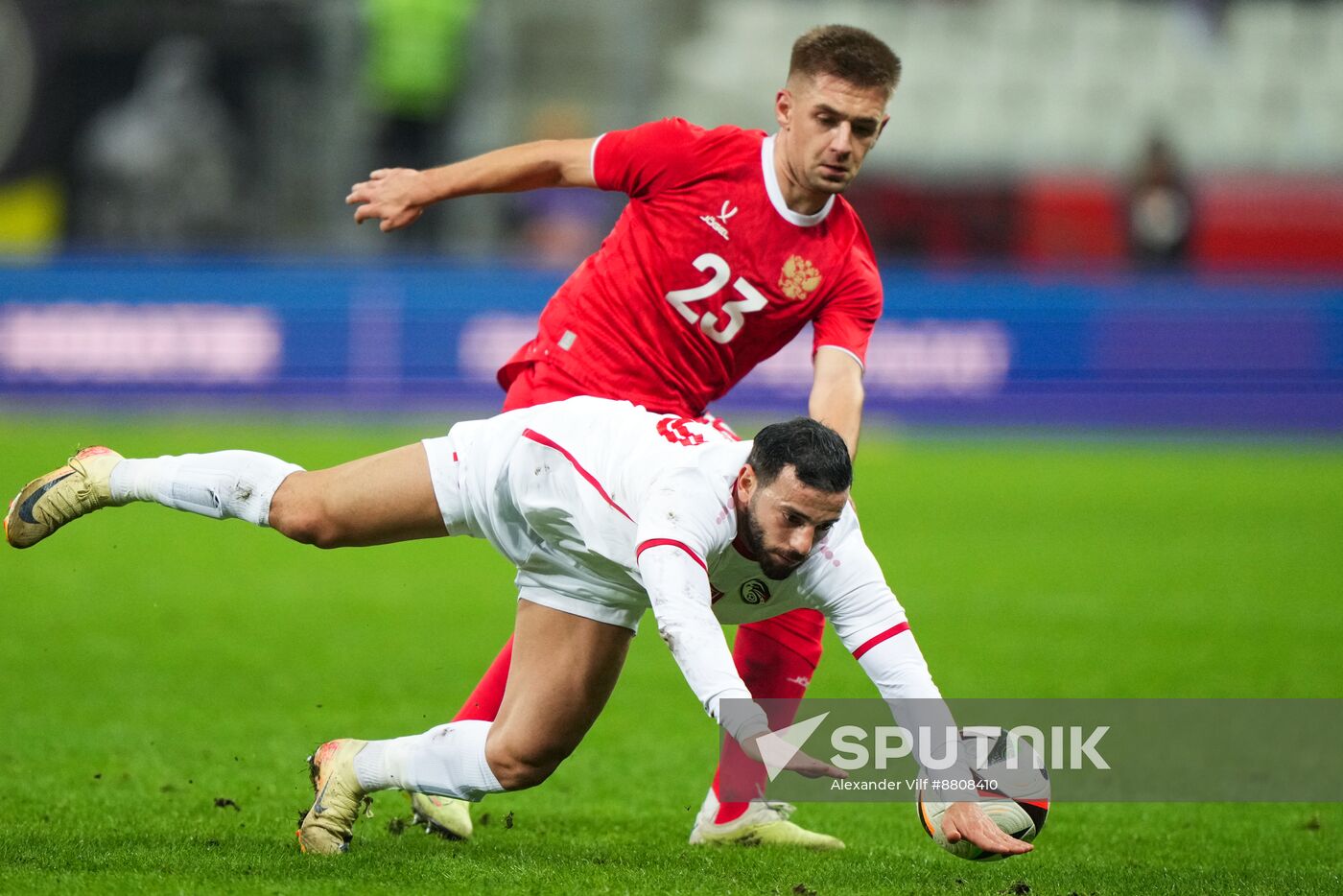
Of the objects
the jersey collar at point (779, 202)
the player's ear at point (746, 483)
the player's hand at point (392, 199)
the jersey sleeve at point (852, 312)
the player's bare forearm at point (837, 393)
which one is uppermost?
the jersey collar at point (779, 202)

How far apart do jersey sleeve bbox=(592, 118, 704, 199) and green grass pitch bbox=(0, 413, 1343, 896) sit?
212 cm

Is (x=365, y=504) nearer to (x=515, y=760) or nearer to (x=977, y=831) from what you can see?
(x=515, y=760)

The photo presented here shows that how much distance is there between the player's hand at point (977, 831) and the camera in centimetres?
433

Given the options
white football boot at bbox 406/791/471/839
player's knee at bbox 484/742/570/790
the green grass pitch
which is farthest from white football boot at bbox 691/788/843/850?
player's knee at bbox 484/742/570/790

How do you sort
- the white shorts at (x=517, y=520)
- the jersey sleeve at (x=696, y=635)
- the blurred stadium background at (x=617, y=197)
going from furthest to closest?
the blurred stadium background at (x=617, y=197) → the white shorts at (x=517, y=520) → the jersey sleeve at (x=696, y=635)

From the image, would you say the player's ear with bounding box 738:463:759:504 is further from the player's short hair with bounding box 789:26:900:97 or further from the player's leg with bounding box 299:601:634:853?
the player's short hair with bounding box 789:26:900:97

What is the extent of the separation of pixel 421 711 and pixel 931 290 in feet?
33.9

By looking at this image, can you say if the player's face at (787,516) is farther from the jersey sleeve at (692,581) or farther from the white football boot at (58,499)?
the white football boot at (58,499)

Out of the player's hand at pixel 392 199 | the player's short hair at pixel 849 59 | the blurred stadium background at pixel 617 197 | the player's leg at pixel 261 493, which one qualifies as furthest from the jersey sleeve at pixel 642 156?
the blurred stadium background at pixel 617 197

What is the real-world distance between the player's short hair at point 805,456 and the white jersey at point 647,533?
0.58 ft

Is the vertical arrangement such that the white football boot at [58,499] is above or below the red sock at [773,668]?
above

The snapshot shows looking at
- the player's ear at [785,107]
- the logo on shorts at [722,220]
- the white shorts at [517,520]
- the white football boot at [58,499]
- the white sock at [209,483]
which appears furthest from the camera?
the logo on shorts at [722,220]

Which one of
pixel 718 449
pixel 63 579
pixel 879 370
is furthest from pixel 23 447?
pixel 718 449

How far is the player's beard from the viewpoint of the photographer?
455 centimetres
